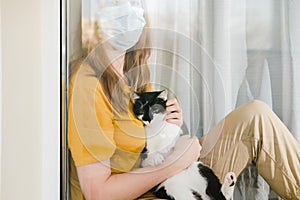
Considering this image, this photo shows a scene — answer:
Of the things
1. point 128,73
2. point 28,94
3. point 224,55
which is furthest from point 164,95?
point 28,94

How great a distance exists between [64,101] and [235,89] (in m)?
0.66

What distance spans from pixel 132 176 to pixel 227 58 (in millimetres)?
548

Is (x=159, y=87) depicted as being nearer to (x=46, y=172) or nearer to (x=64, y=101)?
(x=64, y=101)

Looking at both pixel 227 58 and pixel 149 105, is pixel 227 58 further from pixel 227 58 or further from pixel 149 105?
pixel 149 105

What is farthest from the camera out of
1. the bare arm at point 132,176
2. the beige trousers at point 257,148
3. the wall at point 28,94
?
the wall at point 28,94

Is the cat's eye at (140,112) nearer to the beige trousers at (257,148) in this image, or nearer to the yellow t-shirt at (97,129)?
the yellow t-shirt at (97,129)

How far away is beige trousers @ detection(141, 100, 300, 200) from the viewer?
5.80ft

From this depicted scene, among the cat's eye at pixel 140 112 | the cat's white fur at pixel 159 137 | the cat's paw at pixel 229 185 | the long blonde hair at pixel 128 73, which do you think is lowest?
the cat's paw at pixel 229 185

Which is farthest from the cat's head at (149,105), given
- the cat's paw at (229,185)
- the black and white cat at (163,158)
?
the cat's paw at (229,185)

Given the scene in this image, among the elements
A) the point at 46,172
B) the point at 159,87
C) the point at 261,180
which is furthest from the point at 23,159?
the point at 261,180

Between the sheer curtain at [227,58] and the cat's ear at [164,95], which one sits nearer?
the sheer curtain at [227,58]

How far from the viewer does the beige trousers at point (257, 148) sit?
69.6 inches

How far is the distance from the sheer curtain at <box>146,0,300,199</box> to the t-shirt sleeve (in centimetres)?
23

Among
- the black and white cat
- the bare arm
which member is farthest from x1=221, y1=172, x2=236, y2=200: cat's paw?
the bare arm
